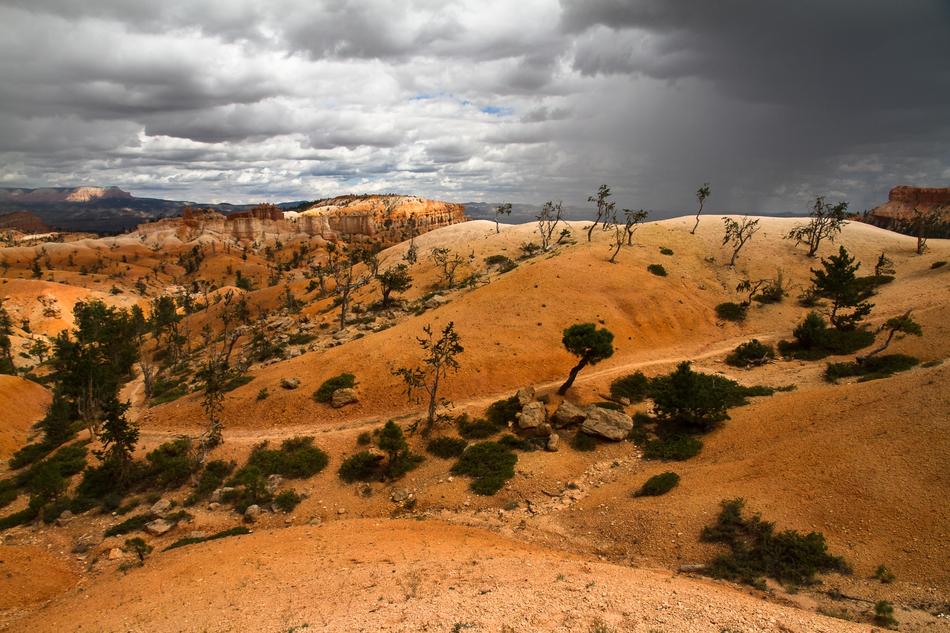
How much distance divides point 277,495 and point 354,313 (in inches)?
1376

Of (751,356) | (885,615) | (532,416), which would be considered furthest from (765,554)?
(751,356)

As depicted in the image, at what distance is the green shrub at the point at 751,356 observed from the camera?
38938 millimetres

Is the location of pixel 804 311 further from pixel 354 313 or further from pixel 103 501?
pixel 103 501

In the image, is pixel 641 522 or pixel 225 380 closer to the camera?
pixel 641 522

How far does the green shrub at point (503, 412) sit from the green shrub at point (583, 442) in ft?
14.8

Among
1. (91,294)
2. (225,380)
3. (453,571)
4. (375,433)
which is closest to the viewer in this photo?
(453,571)

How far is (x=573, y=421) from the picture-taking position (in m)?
30.0

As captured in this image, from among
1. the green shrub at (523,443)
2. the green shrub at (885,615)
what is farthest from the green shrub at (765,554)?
the green shrub at (523,443)

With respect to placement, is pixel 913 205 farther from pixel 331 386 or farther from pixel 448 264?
pixel 331 386

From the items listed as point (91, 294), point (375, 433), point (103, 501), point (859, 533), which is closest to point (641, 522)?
point (859, 533)

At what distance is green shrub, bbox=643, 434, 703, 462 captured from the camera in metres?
25.7

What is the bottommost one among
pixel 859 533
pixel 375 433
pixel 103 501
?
pixel 103 501

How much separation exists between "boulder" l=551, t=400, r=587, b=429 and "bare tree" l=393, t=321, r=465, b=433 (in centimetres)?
797

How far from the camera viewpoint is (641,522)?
2056 centimetres
